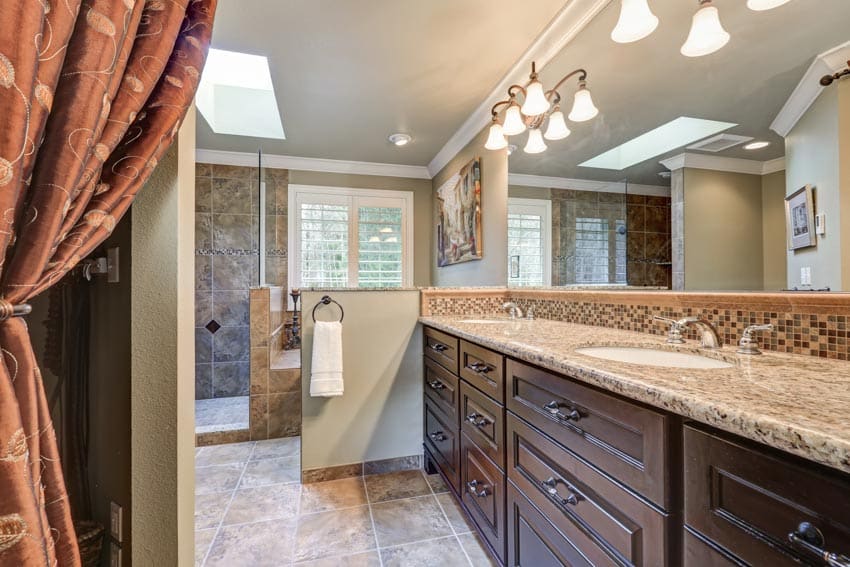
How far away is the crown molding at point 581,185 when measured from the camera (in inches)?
55.1

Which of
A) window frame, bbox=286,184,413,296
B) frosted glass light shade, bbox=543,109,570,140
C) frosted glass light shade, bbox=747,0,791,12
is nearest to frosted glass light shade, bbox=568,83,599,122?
frosted glass light shade, bbox=543,109,570,140

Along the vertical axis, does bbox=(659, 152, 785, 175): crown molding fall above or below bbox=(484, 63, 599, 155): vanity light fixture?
below

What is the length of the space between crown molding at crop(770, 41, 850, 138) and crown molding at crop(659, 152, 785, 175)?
0.08 metres

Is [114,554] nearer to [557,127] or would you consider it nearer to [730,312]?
[730,312]

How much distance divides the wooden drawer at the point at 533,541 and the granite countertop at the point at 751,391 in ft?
1.37

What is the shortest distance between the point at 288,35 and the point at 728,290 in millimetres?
2199

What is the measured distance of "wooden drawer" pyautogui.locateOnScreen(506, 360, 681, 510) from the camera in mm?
653

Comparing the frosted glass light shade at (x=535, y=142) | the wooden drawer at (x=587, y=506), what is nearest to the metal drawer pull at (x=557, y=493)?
the wooden drawer at (x=587, y=506)

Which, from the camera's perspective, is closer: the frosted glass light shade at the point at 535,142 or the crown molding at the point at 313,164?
the frosted glass light shade at the point at 535,142

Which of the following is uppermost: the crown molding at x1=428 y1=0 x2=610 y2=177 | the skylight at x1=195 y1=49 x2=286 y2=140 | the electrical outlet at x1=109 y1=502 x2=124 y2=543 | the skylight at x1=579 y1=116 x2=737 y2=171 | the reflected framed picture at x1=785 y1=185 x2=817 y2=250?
the skylight at x1=195 y1=49 x2=286 y2=140

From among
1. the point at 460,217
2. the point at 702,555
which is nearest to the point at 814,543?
the point at 702,555

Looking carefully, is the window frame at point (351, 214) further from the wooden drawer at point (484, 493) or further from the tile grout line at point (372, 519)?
the wooden drawer at point (484, 493)

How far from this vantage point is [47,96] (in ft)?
1.85

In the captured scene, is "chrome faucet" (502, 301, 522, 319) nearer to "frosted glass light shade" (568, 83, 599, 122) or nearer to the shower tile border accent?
the shower tile border accent
